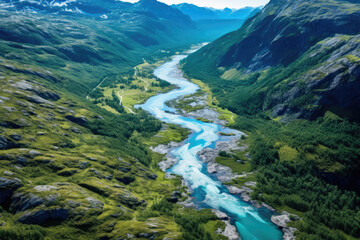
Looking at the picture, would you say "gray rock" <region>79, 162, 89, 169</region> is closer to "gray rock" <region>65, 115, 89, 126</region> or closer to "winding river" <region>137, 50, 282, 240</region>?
"winding river" <region>137, 50, 282, 240</region>

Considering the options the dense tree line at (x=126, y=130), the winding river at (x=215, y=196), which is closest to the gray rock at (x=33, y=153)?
the dense tree line at (x=126, y=130)

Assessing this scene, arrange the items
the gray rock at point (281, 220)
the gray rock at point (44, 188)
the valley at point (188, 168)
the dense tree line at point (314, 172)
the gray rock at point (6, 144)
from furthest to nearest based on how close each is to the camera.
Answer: the gray rock at point (6, 144) < the dense tree line at point (314, 172) < the gray rock at point (281, 220) < the gray rock at point (44, 188) < the valley at point (188, 168)

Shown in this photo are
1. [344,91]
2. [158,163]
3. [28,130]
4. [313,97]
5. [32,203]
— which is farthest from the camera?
[313,97]

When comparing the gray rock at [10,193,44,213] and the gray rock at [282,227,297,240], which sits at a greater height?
the gray rock at [10,193,44,213]

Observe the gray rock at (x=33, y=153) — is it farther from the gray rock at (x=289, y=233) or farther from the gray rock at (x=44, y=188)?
the gray rock at (x=289, y=233)

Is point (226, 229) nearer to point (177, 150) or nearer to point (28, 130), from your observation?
point (177, 150)

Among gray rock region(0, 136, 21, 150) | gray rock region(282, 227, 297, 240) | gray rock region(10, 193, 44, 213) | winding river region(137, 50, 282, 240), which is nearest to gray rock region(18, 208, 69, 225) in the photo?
gray rock region(10, 193, 44, 213)

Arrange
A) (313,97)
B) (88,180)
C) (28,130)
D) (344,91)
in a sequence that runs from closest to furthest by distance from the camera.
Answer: (88,180) → (28,130) → (344,91) → (313,97)

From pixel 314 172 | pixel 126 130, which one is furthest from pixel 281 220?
pixel 126 130

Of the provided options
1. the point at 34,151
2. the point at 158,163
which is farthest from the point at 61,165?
the point at 158,163
